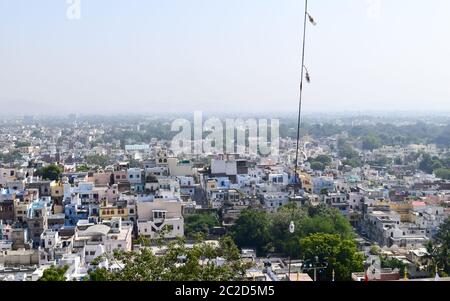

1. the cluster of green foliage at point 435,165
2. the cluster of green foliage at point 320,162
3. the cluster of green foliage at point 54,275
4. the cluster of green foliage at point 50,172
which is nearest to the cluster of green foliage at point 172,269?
A: the cluster of green foliage at point 54,275

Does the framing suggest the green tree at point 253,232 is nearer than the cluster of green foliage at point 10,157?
Yes

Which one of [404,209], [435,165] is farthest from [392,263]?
[435,165]

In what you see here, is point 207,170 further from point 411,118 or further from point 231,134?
point 411,118

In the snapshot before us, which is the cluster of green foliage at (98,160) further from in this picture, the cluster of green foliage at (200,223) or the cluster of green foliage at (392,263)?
the cluster of green foliage at (392,263)

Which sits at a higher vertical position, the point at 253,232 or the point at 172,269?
the point at 172,269

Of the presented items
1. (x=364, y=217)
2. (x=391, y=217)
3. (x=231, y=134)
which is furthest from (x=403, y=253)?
(x=231, y=134)

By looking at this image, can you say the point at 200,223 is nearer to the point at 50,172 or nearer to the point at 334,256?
the point at 334,256
